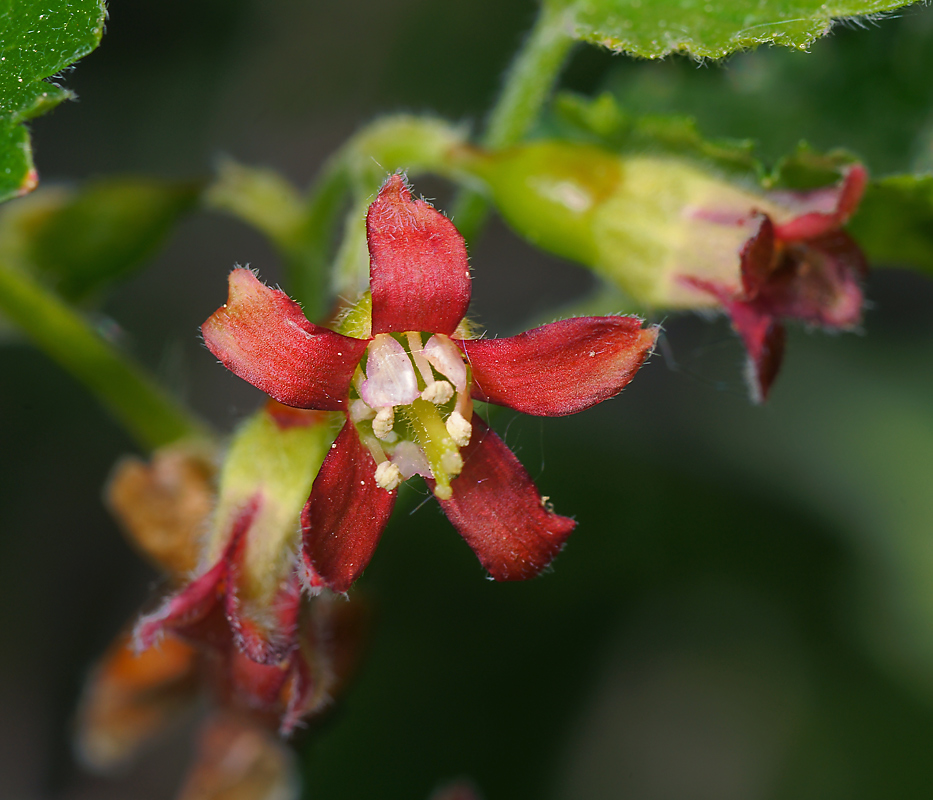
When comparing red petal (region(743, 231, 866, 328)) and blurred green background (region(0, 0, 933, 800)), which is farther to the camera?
blurred green background (region(0, 0, 933, 800))

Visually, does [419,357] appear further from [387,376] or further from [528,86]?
[528,86]

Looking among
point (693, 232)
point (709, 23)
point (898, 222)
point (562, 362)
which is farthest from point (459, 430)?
point (898, 222)

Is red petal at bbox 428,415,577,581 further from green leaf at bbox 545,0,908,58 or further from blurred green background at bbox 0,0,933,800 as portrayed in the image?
blurred green background at bbox 0,0,933,800

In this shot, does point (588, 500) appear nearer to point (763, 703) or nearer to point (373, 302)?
point (763, 703)

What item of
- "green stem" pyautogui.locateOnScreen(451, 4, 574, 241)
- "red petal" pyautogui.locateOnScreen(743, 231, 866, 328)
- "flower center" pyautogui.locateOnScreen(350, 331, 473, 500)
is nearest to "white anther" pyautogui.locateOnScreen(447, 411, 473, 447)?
"flower center" pyautogui.locateOnScreen(350, 331, 473, 500)

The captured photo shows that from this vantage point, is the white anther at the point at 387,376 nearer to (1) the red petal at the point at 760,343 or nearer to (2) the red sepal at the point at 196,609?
(2) the red sepal at the point at 196,609

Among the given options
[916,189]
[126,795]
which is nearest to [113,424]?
[126,795]
